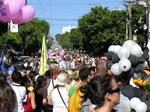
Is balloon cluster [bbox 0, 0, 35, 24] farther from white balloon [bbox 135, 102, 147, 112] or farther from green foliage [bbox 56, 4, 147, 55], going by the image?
green foliage [bbox 56, 4, 147, 55]

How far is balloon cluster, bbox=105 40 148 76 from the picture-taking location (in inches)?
280

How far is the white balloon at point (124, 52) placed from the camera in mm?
7354

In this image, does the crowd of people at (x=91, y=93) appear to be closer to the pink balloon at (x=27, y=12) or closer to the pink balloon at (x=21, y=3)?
the pink balloon at (x=27, y=12)

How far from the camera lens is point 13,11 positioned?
10.8m

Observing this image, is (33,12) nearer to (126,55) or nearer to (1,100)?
(126,55)

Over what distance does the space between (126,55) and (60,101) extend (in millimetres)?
2902

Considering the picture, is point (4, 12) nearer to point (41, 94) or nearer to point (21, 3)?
point (21, 3)

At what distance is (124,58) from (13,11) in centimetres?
391

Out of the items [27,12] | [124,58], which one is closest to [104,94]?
[124,58]

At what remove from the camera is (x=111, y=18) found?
73000 mm

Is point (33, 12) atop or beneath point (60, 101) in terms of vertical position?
atop

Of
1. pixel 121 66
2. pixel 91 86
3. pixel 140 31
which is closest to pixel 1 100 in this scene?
pixel 91 86

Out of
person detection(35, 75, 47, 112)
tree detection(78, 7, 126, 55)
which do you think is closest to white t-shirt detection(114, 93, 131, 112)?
person detection(35, 75, 47, 112)

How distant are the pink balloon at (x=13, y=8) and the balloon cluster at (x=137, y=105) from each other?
4.71 metres
